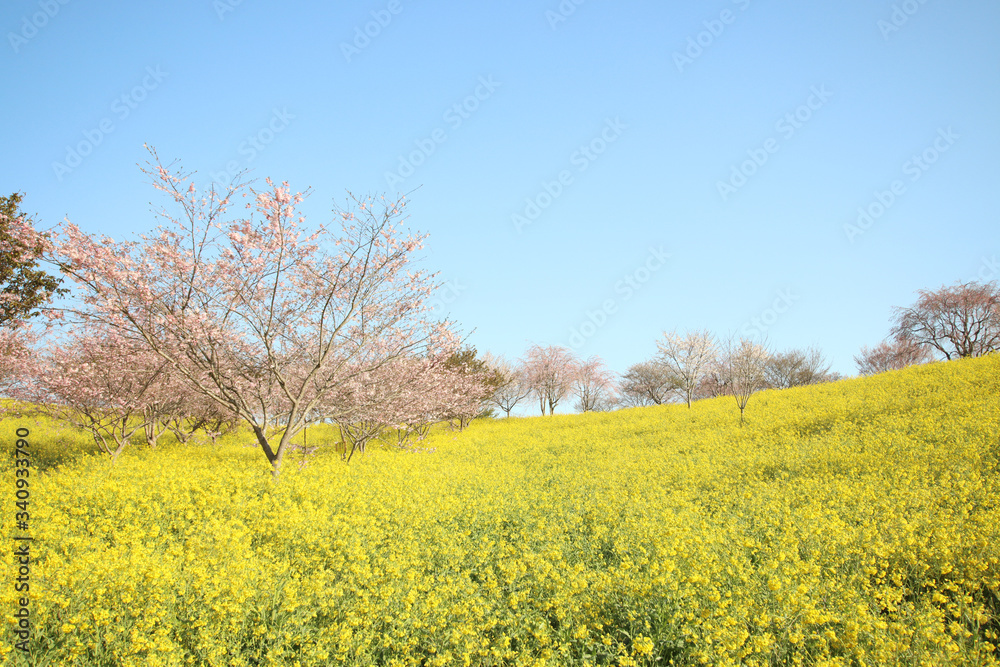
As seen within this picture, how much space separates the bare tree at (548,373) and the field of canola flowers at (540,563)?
129 feet

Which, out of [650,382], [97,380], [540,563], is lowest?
[540,563]

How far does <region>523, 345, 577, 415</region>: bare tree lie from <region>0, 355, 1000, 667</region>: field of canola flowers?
129ft

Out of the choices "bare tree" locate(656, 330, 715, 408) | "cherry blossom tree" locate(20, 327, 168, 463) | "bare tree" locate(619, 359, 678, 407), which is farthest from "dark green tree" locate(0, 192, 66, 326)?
"bare tree" locate(619, 359, 678, 407)

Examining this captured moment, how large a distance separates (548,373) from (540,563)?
47271 millimetres

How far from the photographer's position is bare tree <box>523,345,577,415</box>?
52.8 metres

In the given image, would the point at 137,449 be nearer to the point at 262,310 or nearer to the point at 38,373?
the point at 38,373

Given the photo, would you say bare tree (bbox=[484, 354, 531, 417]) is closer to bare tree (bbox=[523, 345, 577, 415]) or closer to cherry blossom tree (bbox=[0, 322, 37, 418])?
bare tree (bbox=[523, 345, 577, 415])

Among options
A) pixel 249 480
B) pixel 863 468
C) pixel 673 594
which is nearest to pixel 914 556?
pixel 673 594

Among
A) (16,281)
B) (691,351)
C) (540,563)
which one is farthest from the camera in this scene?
(691,351)

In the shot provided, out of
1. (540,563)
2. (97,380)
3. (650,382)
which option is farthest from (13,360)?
(650,382)

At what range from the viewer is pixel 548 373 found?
5303 cm

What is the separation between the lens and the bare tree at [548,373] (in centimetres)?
5281

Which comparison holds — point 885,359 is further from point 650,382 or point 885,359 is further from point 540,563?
point 540,563

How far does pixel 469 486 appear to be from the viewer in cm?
1223
